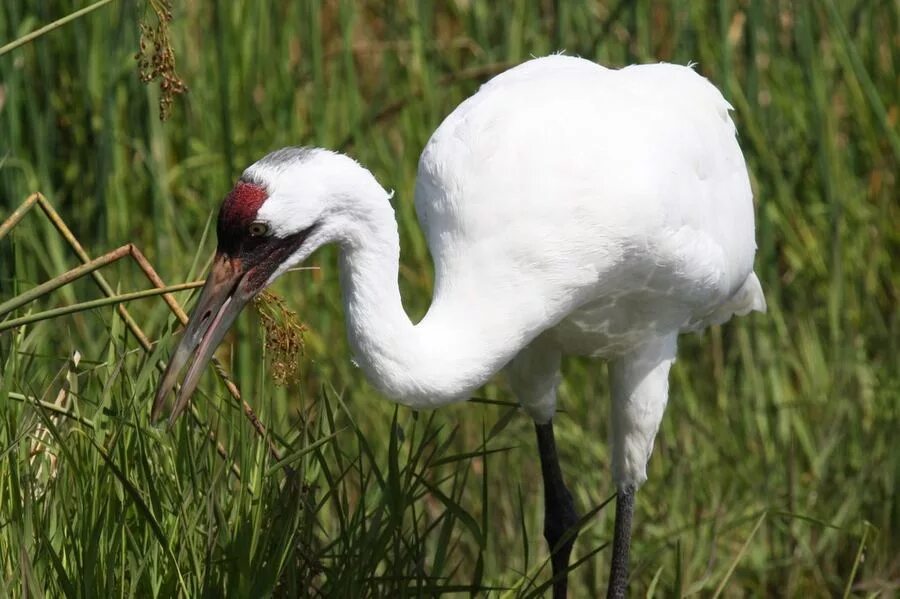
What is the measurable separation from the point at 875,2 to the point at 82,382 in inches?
126

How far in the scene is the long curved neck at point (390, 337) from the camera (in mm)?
2670

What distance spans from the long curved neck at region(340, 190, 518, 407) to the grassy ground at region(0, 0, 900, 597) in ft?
1.15

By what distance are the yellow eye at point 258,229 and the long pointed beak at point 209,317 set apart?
6 centimetres

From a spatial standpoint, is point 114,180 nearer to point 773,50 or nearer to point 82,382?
point 82,382

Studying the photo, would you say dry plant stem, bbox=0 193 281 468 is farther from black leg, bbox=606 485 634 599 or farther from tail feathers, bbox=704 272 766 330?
tail feathers, bbox=704 272 766 330

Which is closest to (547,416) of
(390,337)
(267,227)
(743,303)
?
(743,303)

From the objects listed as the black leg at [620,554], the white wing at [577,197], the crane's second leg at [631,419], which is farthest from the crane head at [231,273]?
the black leg at [620,554]

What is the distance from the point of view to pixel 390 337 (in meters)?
2.69

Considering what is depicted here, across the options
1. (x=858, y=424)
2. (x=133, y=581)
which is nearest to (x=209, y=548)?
(x=133, y=581)

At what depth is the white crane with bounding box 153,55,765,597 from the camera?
8.48ft

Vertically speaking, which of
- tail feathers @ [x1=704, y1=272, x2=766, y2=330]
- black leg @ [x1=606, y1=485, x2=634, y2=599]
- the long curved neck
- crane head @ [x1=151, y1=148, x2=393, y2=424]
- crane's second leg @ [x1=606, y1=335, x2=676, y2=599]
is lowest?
black leg @ [x1=606, y1=485, x2=634, y2=599]

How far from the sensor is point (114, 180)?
4340 mm

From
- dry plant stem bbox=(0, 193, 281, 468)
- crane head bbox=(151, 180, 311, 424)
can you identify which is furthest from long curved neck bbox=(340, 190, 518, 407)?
dry plant stem bbox=(0, 193, 281, 468)

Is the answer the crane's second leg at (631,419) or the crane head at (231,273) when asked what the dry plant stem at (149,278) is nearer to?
the crane head at (231,273)
